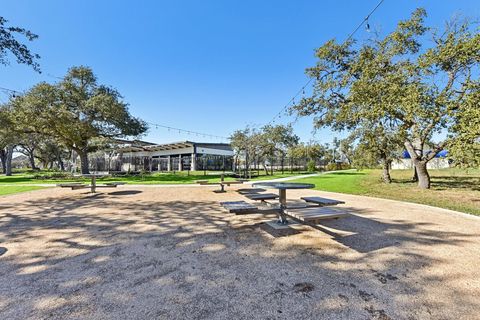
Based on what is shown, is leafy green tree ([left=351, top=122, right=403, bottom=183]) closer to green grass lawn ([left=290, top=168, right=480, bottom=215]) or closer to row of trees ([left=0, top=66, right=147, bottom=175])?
green grass lawn ([left=290, top=168, right=480, bottom=215])

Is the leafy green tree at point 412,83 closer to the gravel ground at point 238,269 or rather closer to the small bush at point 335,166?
the gravel ground at point 238,269

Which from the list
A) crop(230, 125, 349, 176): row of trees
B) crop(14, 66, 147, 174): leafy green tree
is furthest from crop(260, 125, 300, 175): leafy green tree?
crop(14, 66, 147, 174): leafy green tree

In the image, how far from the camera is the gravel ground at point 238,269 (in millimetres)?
2012

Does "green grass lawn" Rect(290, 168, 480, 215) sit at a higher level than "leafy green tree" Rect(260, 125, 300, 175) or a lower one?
lower

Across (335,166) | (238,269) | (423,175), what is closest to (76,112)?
(238,269)

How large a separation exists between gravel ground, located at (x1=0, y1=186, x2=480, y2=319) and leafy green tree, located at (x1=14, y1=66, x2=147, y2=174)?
15.1 m

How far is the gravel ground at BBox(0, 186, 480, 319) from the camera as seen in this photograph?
6.60ft

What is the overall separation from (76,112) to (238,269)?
2173 centimetres

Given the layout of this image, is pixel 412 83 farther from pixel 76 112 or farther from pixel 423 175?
pixel 76 112

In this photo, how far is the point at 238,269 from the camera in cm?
275

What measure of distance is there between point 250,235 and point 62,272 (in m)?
2.62

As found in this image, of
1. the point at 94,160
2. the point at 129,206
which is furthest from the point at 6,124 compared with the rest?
the point at 129,206

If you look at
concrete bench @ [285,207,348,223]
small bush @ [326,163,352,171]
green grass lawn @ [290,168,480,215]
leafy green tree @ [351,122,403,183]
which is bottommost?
green grass lawn @ [290,168,480,215]

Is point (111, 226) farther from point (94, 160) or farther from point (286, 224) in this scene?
point (94, 160)
